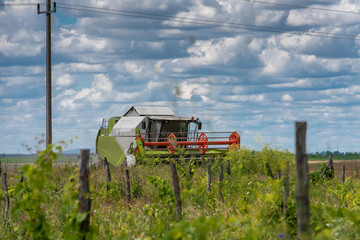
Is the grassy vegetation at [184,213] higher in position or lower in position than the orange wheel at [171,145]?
lower

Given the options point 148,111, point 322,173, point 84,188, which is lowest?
point 322,173

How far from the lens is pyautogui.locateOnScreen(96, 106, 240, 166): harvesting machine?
22.7 metres

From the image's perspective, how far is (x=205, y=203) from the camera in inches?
389

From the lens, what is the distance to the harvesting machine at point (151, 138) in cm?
2269

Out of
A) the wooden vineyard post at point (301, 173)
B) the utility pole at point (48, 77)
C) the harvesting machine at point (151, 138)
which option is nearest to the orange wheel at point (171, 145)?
the harvesting machine at point (151, 138)

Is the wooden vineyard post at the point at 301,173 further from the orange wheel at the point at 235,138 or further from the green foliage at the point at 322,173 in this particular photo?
the orange wheel at the point at 235,138

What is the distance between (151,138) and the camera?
2273 cm

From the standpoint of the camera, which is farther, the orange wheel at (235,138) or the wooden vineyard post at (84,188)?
the orange wheel at (235,138)

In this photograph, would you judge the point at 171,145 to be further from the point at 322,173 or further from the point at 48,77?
the point at 322,173

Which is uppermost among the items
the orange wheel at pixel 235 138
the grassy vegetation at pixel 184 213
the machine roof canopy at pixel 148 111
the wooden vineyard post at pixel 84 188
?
the machine roof canopy at pixel 148 111

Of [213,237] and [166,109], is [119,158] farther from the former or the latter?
[213,237]

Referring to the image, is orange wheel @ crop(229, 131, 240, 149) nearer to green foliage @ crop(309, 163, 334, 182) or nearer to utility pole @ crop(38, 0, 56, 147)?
green foliage @ crop(309, 163, 334, 182)

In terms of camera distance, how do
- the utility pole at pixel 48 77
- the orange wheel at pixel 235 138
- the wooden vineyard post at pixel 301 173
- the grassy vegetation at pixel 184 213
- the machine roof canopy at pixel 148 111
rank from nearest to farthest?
the wooden vineyard post at pixel 301 173, the grassy vegetation at pixel 184 213, the utility pole at pixel 48 77, the orange wheel at pixel 235 138, the machine roof canopy at pixel 148 111

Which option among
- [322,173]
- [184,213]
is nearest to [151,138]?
[322,173]
